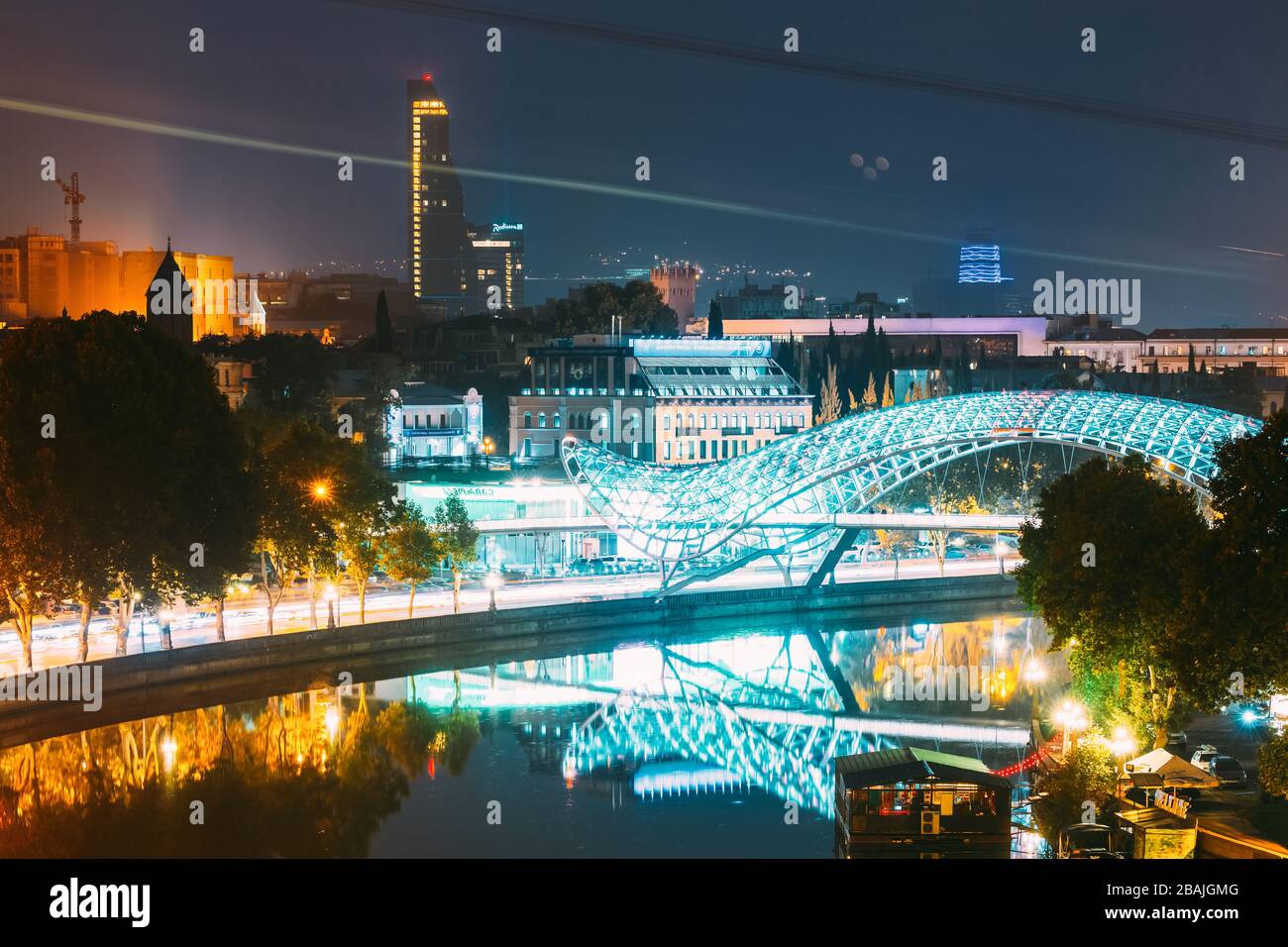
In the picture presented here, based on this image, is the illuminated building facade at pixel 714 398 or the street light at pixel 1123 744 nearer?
the street light at pixel 1123 744

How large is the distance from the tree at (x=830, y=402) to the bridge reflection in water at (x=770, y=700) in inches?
1336

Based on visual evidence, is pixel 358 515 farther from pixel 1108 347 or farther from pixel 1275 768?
pixel 1108 347

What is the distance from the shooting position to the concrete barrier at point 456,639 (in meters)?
33.2

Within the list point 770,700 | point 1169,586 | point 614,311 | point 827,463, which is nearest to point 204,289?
point 614,311

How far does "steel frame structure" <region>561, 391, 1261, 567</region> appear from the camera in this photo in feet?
133

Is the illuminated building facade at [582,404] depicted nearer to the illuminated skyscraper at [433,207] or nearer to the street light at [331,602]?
the street light at [331,602]

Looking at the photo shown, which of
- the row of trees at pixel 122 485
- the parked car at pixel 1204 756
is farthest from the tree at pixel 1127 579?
the row of trees at pixel 122 485

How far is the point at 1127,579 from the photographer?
1133 inches

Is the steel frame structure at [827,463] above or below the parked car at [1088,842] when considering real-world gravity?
above

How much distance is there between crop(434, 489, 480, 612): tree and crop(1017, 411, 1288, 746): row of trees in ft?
54.6

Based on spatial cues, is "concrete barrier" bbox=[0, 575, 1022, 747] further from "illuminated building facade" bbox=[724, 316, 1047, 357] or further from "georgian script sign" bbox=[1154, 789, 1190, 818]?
"illuminated building facade" bbox=[724, 316, 1047, 357]

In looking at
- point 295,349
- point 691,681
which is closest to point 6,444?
point 691,681

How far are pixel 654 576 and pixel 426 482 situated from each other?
29.3 ft
